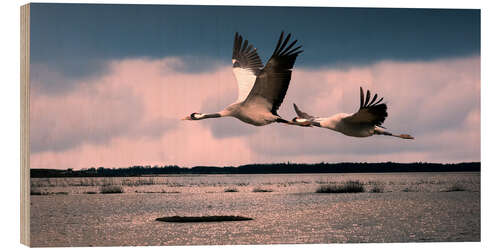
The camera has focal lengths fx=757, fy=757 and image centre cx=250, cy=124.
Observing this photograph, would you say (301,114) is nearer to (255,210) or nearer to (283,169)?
(283,169)

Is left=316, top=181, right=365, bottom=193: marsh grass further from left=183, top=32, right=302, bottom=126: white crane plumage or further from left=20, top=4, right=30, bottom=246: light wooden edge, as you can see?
left=20, top=4, right=30, bottom=246: light wooden edge

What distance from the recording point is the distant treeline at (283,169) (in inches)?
389

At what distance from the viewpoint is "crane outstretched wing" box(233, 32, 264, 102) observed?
9836 millimetres

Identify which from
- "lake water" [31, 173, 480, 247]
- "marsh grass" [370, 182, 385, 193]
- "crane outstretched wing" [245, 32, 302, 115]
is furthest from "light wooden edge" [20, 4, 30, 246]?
"marsh grass" [370, 182, 385, 193]

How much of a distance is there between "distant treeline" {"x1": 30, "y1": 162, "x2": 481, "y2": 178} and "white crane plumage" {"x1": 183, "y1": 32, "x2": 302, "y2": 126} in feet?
2.10

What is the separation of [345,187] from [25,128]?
435cm

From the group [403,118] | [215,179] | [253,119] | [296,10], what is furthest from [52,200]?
[403,118]

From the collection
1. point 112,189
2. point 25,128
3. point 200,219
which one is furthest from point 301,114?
point 25,128

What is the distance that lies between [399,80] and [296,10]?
1.68m

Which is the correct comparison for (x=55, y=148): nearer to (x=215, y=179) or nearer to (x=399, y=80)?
(x=215, y=179)

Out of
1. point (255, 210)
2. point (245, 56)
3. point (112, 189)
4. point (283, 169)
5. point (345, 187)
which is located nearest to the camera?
point (245, 56)

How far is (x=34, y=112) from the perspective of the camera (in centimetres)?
943

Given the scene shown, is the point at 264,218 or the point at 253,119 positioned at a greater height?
the point at 253,119

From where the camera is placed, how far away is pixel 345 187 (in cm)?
1053
